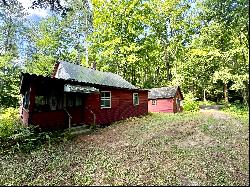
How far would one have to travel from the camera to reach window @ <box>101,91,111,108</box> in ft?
62.1

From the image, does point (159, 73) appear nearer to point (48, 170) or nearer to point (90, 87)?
point (90, 87)

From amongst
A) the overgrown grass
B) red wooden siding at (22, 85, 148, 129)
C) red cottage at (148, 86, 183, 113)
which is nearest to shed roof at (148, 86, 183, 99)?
red cottage at (148, 86, 183, 113)

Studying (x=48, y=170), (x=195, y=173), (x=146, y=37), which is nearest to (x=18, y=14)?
(x=146, y=37)

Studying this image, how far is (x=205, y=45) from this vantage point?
3356 centimetres

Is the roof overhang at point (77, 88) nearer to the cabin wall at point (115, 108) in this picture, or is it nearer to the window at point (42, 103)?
the window at point (42, 103)

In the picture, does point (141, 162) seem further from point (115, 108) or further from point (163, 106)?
point (163, 106)

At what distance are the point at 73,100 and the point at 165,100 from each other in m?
17.8

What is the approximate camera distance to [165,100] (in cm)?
3209

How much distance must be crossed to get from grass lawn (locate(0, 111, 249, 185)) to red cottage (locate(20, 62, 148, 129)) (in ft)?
10.8

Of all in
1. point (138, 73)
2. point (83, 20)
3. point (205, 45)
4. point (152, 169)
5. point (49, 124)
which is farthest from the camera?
point (138, 73)

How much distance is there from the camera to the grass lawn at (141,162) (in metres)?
6.78

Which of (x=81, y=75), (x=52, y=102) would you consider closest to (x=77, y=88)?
(x=52, y=102)

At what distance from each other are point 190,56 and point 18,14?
2493 cm

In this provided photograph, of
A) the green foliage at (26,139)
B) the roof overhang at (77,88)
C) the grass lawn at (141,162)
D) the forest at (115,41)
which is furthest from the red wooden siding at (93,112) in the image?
the forest at (115,41)
